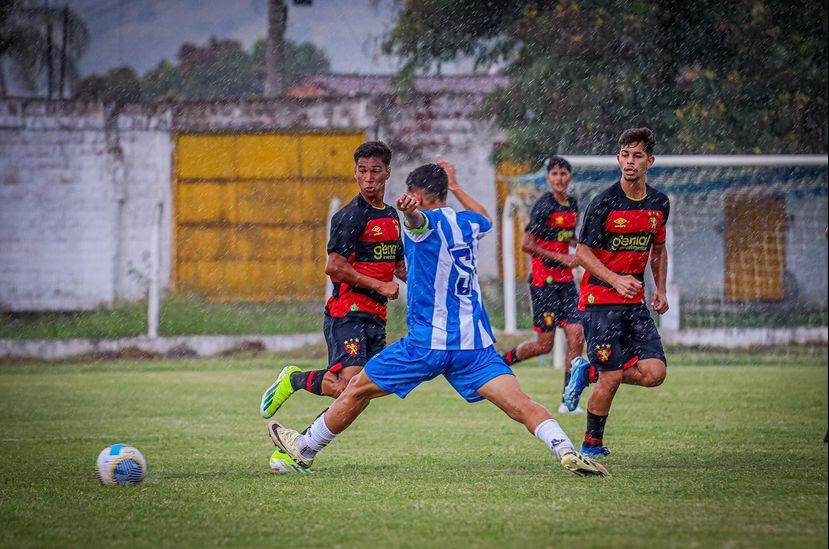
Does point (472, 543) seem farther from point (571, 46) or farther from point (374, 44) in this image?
point (374, 44)

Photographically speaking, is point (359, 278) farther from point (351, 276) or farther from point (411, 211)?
point (411, 211)

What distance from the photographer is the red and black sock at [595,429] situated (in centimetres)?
786

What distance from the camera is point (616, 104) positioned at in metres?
19.9

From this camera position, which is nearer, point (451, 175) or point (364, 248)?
point (451, 175)

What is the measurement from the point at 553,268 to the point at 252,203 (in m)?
11.8

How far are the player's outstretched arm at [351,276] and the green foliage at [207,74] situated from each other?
20.4 meters

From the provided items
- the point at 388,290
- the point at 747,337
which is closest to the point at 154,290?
the point at 747,337

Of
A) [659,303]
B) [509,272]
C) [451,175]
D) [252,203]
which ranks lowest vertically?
[659,303]

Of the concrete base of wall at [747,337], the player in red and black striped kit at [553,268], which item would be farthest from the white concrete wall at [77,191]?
the player in red and black striped kit at [553,268]

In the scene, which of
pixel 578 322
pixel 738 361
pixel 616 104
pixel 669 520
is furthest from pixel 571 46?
pixel 669 520

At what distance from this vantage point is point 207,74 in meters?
31.0

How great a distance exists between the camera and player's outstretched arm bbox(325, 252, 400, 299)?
24.7 feet

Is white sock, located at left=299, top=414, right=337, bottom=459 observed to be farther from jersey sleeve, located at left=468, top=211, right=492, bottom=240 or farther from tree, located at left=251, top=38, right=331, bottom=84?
tree, located at left=251, top=38, right=331, bottom=84

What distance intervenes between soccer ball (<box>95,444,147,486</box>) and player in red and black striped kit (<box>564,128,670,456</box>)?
2.92 m
